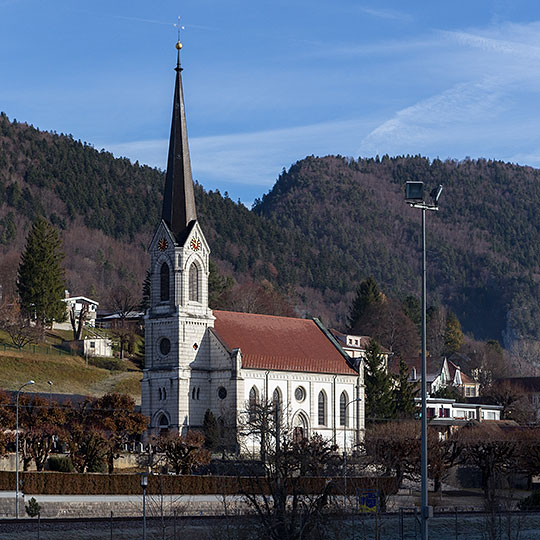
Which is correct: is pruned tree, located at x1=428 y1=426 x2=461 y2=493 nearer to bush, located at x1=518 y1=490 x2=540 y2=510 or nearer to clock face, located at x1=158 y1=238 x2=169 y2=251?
bush, located at x1=518 y1=490 x2=540 y2=510

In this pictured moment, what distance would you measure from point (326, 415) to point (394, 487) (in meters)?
29.5

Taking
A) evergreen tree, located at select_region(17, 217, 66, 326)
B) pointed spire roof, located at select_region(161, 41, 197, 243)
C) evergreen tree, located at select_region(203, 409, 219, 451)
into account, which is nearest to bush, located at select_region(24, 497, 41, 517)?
evergreen tree, located at select_region(203, 409, 219, 451)

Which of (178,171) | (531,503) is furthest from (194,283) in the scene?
(531,503)

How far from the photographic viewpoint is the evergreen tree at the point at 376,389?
11731cm

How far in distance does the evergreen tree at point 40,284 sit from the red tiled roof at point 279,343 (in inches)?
1351

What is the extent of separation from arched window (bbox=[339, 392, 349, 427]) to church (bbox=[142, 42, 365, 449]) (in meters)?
1.92

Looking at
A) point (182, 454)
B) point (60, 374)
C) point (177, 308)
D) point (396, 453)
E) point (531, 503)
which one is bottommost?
point (531, 503)

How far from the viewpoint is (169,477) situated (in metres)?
71.6

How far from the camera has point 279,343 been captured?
10988 cm

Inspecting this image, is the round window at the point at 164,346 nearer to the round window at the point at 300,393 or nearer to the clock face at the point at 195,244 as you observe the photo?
the clock face at the point at 195,244

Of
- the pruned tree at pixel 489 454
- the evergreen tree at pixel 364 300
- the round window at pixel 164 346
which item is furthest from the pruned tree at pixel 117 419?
the evergreen tree at pixel 364 300

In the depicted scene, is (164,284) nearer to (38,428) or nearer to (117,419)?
(117,419)

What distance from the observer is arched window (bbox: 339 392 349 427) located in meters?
112

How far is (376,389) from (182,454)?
38.6 m
